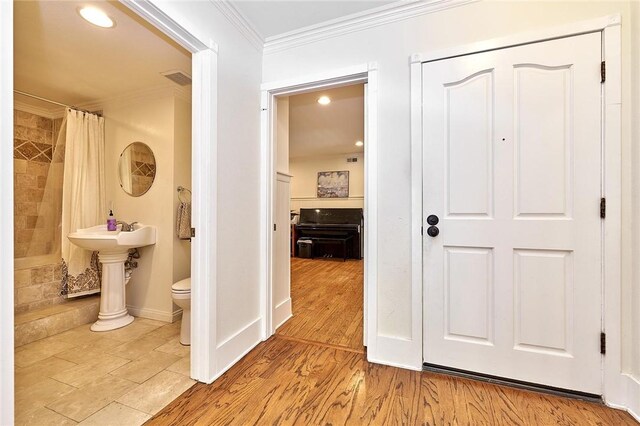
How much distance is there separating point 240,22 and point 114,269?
231 centimetres

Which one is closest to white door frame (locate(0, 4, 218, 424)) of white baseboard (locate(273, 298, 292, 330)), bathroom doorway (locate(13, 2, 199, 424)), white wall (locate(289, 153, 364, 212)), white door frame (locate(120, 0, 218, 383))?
white door frame (locate(120, 0, 218, 383))

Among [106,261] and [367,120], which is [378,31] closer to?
[367,120]

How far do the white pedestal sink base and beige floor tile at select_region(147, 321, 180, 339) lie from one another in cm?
38

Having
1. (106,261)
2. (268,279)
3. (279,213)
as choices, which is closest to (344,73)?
(279,213)

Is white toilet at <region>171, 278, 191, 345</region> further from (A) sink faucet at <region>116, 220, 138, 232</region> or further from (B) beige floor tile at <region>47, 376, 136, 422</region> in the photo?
(A) sink faucet at <region>116, 220, 138, 232</region>

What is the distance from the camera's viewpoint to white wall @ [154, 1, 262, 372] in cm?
162

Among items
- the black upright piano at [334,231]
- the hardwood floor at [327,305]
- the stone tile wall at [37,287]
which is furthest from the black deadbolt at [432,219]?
the black upright piano at [334,231]

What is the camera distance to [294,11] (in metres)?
1.74

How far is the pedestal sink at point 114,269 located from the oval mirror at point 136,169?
1.44ft

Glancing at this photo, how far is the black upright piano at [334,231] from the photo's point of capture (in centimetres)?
536

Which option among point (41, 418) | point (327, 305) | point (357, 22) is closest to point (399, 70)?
point (357, 22)

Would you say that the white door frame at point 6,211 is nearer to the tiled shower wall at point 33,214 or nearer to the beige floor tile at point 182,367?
the beige floor tile at point 182,367

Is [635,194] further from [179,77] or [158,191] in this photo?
[158,191]

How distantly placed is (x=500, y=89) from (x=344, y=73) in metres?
0.95
